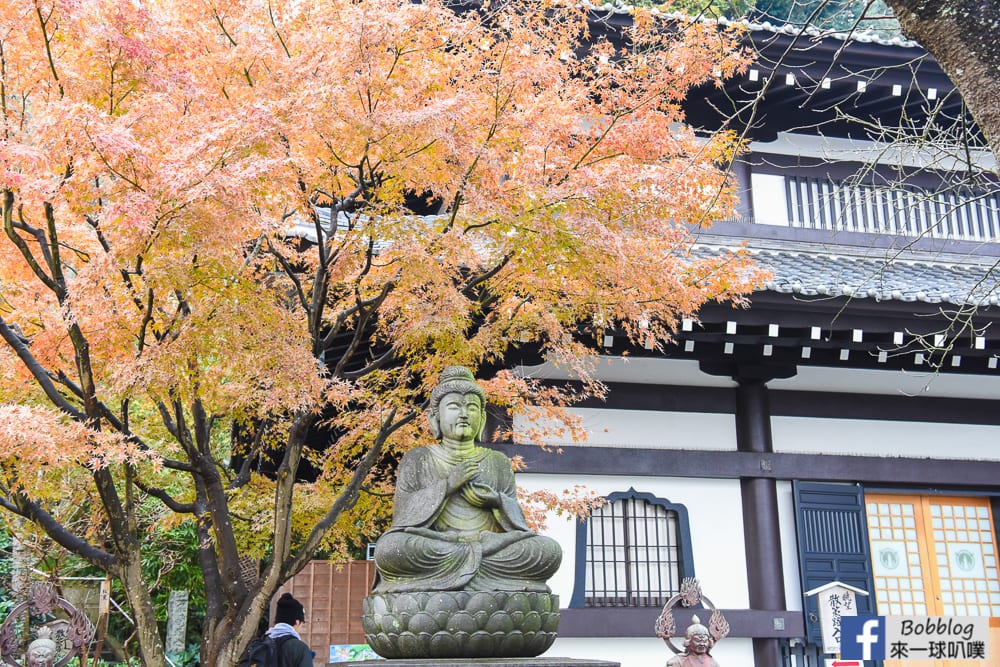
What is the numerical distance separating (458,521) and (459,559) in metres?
0.39

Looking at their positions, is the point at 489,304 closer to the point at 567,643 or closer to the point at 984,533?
the point at 567,643

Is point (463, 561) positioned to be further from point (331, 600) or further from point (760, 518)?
point (331, 600)

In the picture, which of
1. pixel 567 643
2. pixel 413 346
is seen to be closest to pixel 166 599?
pixel 567 643

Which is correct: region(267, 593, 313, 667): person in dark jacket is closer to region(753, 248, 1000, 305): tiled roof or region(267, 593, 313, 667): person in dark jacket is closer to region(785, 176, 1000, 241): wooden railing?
region(753, 248, 1000, 305): tiled roof

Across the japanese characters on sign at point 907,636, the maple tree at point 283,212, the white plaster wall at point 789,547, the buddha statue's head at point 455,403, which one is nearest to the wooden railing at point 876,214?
the white plaster wall at point 789,547

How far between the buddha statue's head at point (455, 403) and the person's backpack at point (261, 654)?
1904mm

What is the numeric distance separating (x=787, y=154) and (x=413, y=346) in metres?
6.82

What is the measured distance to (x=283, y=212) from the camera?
6711 millimetres

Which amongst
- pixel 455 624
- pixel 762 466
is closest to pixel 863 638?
pixel 455 624

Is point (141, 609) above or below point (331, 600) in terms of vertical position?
above

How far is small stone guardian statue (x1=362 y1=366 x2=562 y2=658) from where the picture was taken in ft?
16.6

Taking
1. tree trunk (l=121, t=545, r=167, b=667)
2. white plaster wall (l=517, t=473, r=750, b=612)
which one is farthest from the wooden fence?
tree trunk (l=121, t=545, r=167, b=667)

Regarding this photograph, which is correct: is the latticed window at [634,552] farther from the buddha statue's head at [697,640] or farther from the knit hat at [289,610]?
the knit hat at [289,610]

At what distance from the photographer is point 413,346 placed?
22.1 ft
